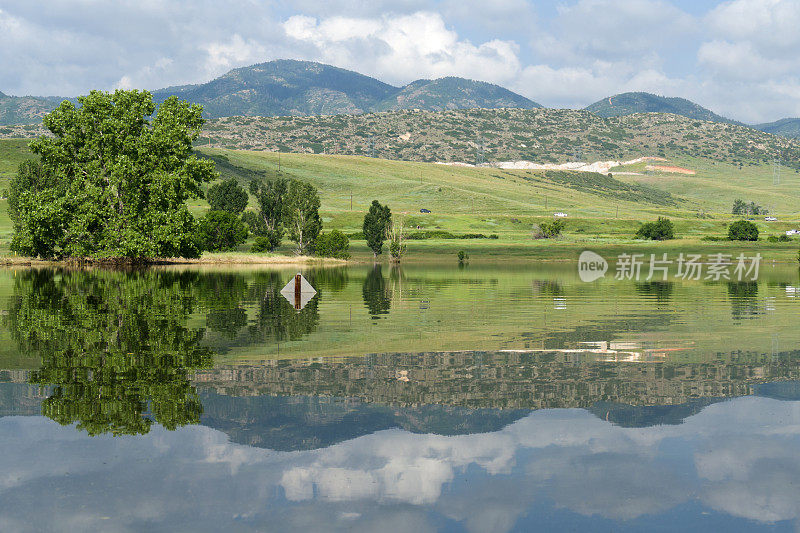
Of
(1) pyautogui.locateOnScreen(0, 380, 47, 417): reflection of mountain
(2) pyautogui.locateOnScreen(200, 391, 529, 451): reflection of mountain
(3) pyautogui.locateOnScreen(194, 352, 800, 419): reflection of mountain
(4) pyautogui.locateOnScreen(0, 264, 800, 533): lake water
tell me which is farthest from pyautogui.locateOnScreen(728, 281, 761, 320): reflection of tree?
(1) pyautogui.locateOnScreen(0, 380, 47, 417): reflection of mountain

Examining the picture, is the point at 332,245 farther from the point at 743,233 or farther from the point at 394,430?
the point at 394,430

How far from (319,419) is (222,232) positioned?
318 ft

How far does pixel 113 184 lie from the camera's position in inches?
3061

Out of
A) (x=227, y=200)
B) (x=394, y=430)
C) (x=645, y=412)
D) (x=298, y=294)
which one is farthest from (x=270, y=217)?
(x=394, y=430)

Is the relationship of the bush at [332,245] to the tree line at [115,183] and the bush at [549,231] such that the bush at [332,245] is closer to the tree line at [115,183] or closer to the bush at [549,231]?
the tree line at [115,183]

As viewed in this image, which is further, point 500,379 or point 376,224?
point 376,224

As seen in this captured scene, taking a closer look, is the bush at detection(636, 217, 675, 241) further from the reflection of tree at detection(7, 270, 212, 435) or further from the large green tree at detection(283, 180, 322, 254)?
the reflection of tree at detection(7, 270, 212, 435)

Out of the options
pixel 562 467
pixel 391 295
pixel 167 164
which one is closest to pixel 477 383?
pixel 562 467

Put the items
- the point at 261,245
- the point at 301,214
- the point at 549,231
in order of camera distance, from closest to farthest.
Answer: the point at 301,214, the point at 261,245, the point at 549,231

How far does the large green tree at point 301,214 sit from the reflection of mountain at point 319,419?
315ft

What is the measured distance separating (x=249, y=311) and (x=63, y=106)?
56.7 meters

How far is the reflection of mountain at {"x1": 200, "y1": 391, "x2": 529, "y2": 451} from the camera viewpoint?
11.2 m

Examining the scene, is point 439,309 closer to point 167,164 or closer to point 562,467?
point 562,467

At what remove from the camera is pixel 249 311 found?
31.4 meters
